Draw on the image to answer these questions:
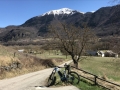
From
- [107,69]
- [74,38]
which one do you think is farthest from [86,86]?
[107,69]

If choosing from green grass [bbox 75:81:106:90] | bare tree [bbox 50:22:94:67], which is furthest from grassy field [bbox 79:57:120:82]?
green grass [bbox 75:81:106:90]

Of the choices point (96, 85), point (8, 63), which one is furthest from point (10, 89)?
point (8, 63)

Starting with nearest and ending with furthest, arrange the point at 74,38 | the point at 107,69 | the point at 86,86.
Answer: the point at 86,86
the point at 74,38
the point at 107,69

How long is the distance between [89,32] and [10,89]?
30718mm

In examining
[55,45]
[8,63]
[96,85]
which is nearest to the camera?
[96,85]

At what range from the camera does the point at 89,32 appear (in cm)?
4622

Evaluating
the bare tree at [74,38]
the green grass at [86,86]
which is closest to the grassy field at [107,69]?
the bare tree at [74,38]

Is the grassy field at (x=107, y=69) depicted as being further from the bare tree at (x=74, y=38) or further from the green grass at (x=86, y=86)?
the green grass at (x=86, y=86)

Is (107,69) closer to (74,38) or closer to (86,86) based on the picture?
(74,38)

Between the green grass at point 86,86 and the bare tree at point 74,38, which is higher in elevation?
the bare tree at point 74,38

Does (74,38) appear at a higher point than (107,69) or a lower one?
higher

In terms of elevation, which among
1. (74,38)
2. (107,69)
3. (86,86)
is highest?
(74,38)

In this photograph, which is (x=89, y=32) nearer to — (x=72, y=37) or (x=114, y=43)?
(x=72, y=37)

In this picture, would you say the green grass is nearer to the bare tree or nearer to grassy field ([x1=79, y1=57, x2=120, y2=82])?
grassy field ([x1=79, y1=57, x2=120, y2=82])
